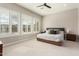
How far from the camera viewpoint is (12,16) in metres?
5.21

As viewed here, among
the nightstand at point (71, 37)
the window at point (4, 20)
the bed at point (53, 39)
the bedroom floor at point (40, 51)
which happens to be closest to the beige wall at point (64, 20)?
the nightstand at point (71, 37)

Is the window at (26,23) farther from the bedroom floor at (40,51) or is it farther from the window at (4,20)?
the bedroom floor at (40,51)

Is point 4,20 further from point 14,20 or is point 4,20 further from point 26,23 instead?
point 26,23

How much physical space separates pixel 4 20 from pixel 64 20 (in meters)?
4.91

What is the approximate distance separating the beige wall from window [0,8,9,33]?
4.05 m

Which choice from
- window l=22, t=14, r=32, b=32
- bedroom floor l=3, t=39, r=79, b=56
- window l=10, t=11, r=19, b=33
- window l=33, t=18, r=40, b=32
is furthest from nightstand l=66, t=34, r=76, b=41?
window l=10, t=11, r=19, b=33

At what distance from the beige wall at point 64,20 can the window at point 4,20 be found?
4.05 meters

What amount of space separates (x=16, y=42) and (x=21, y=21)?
1595mm

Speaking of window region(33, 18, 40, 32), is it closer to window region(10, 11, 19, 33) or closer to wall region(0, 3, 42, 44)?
wall region(0, 3, 42, 44)

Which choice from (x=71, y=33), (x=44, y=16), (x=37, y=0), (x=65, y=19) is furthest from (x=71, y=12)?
(x=37, y=0)

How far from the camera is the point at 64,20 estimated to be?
717 centimetres

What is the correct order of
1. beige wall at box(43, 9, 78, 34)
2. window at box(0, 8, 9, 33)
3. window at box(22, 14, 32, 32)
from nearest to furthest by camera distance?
window at box(0, 8, 9, 33) → window at box(22, 14, 32, 32) → beige wall at box(43, 9, 78, 34)

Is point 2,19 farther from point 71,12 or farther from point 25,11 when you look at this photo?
point 71,12

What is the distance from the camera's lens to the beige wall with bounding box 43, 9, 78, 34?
21.7 feet
